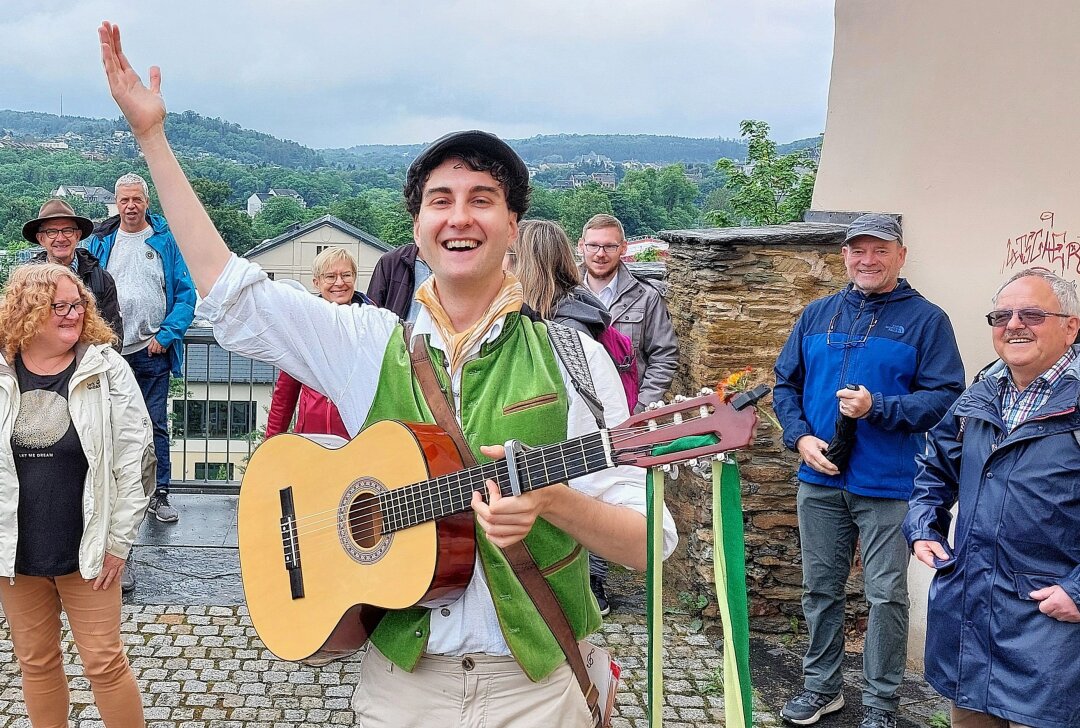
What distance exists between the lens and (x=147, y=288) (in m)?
6.89

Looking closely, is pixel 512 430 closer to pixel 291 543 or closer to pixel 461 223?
pixel 461 223

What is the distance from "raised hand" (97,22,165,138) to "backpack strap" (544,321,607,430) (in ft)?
3.11

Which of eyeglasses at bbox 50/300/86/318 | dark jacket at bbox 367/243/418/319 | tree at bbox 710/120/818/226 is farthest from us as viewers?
tree at bbox 710/120/818/226

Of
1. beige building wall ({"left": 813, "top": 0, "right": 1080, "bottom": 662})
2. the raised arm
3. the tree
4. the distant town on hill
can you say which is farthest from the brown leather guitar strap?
the distant town on hill

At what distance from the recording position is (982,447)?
11.7 ft

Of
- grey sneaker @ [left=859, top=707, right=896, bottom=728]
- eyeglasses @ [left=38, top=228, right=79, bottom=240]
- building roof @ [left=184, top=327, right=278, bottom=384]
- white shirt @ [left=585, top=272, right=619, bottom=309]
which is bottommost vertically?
grey sneaker @ [left=859, top=707, right=896, bottom=728]

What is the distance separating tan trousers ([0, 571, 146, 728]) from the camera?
414cm

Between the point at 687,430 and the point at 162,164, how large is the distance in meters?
1.21

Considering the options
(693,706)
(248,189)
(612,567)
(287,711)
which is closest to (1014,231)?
(693,706)

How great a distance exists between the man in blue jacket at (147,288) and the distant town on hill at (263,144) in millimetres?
27038

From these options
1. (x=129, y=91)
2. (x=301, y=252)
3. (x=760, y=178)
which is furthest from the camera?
(x=301, y=252)

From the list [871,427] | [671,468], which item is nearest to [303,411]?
[871,427]

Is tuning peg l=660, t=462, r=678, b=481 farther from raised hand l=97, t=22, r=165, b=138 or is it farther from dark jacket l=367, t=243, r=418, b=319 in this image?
dark jacket l=367, t=243, r=418, b=319

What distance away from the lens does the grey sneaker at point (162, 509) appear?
7.30 metres
